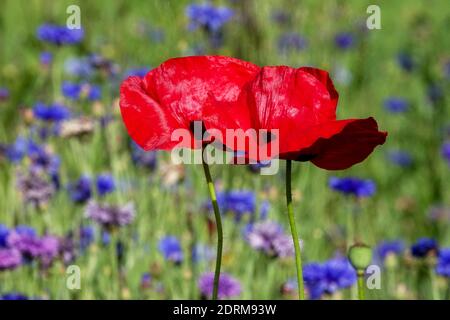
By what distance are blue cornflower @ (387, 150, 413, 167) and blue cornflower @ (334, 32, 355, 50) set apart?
0.50 m

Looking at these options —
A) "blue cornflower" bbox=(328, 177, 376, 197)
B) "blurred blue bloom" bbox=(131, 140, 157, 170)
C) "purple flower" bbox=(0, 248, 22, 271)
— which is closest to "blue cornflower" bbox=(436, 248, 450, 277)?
"blue cornflower" bbox=(328, 177, 376, 197)

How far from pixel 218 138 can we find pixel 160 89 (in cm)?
6

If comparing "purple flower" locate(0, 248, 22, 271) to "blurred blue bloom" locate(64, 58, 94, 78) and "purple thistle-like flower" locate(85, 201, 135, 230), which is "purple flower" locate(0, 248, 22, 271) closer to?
"purple thistle-like flower" locate(85, 201, 135, 230)

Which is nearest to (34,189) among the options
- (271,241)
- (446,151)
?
(271,241)

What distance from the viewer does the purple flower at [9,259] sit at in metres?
1.09

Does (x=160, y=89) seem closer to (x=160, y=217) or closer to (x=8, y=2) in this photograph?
(x=160, y=217)

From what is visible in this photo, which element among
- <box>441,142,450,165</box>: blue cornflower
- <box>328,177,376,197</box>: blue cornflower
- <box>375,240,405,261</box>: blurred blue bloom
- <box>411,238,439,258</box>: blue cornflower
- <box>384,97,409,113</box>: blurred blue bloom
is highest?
<box>384,97,409,113</box>: blurred blue bloom

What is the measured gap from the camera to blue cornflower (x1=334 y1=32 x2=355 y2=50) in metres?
2.76

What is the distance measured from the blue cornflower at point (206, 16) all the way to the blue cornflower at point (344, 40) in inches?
38.3

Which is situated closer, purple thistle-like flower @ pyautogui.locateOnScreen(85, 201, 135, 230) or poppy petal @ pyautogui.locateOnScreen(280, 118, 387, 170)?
poppy petal @ pyautogui.locateOnScreen(280, 118, 387, 170)

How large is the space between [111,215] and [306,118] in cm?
77

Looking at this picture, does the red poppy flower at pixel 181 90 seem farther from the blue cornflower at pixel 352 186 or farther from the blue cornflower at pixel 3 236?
the blue cornflower at pixel 352 186

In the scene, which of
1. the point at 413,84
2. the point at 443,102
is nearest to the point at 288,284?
the point at 443,102

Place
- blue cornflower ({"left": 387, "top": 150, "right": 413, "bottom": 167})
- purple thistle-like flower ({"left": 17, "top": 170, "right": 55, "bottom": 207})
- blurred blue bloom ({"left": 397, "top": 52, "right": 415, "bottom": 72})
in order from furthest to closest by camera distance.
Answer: blurred blue bloom ({"left": 397, "top": 52, "right": 415, "bottom": 72}) → blue cornflower ({"left": 387, "top": 150, "right": 413, "bottom": 167}) → purple thistle-like flower ({"left": 17, "top": 170, "right": 55, "bottom": 207})
